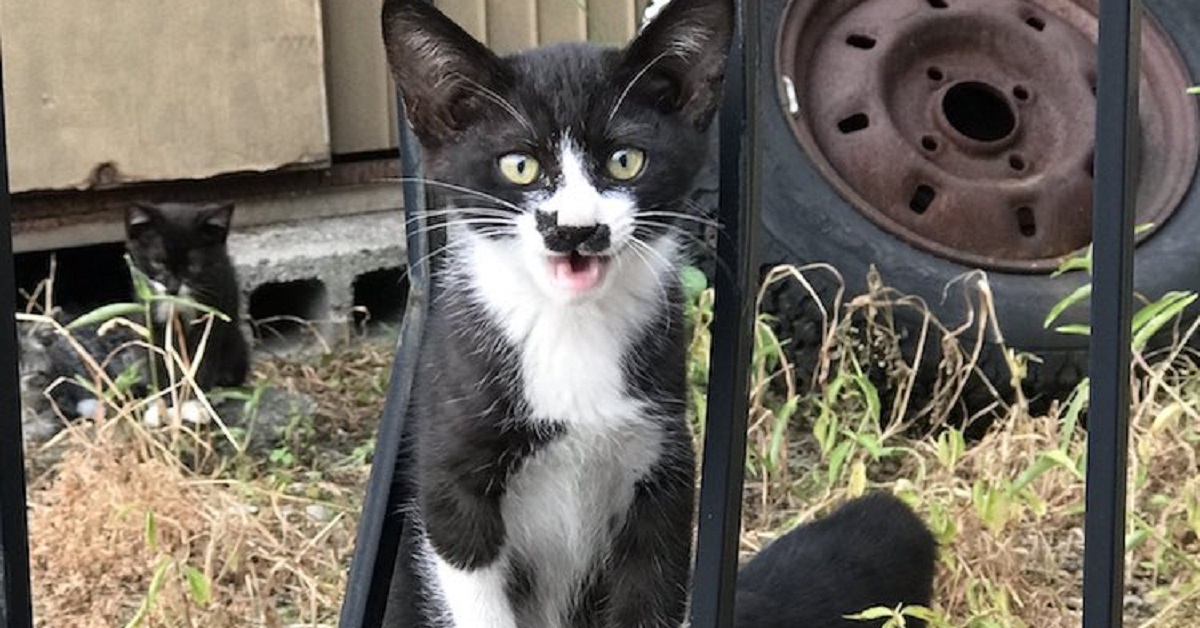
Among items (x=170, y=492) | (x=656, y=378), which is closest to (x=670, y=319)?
(x=656, y=378)

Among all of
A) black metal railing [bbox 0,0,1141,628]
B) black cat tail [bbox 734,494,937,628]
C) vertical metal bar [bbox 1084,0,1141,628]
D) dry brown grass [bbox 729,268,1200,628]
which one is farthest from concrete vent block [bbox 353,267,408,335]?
vertical metal bar [bbox 1084,0,1141,628]

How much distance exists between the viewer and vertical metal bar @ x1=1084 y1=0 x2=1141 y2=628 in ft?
Result: 2.72

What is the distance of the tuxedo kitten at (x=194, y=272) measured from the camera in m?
2.67

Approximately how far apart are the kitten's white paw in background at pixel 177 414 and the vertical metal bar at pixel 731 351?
152cm

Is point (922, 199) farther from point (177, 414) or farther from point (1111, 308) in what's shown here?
point (1111, 308)

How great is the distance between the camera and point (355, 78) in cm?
321

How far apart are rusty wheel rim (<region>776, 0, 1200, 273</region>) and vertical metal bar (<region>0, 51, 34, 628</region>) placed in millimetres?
1679

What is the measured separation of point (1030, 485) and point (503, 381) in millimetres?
906

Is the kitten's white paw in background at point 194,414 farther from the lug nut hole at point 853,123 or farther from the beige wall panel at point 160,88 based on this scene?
the lug nut hole at point 853,123

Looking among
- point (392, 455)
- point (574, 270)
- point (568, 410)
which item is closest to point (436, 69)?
point (574, 270)

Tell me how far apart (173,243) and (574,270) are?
166 centimetres

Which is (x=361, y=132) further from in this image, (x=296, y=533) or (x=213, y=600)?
(x=213, y=600)

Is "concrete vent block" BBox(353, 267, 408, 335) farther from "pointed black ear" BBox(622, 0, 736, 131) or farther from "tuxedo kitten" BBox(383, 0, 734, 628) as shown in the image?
"pointed black ear" BBox(622, 0, 736, 131)

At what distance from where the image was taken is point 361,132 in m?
3.23
